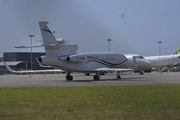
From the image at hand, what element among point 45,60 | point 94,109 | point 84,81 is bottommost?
point 94,109

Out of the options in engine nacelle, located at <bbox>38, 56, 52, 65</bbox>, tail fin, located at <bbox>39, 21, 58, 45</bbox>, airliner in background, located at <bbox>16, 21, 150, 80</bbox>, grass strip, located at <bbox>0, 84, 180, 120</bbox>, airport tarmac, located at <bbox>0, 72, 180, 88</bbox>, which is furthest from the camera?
airliner in background, located at <bbox>16, 21, 150, 80</bbox>

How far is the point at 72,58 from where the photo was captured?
Result: 4522 cm

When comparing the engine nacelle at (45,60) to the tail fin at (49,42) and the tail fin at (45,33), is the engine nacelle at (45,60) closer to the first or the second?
the tail fin at (49,42)

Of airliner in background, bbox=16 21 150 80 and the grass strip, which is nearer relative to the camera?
the grass strip

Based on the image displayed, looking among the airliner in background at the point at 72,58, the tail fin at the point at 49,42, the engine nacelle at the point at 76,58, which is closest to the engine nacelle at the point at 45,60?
the airliner in background at the point at 72,58

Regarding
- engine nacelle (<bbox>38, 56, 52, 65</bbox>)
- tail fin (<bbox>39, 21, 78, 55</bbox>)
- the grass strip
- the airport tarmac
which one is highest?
tail fin (<bbox>39, 21, 78, 55</bbox>)

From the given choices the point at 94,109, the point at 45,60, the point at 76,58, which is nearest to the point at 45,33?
the point at 45,60

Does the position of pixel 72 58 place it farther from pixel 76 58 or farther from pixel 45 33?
pixel 45 33

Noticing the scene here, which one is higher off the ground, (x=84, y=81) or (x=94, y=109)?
(x=84, y=81)

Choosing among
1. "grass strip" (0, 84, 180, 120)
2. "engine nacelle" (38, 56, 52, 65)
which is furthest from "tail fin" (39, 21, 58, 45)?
"grass strip" (0, 84, 180, 120)

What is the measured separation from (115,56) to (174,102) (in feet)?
111

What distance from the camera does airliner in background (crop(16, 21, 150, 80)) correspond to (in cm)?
4334

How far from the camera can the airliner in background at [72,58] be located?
43344mm

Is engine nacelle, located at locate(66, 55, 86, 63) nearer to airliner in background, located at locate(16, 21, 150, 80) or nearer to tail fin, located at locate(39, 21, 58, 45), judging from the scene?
airliner in background, located at locate(16, 21, 150, 80)
